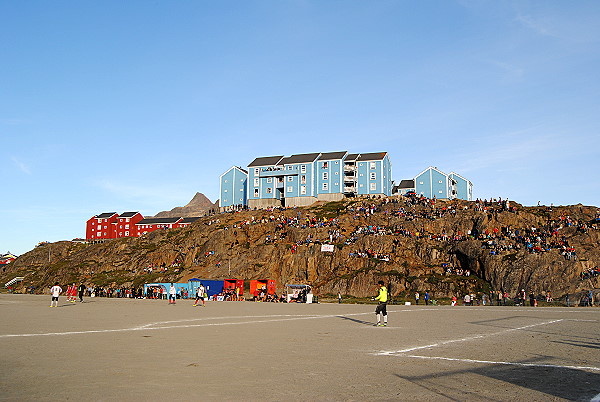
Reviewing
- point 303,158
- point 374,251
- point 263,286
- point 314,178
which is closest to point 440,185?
point 314,178

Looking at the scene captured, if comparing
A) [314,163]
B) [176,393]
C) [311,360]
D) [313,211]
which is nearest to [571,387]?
[311,360]

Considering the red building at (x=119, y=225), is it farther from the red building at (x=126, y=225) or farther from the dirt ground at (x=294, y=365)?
the dirt ground at (x=294, y=365)

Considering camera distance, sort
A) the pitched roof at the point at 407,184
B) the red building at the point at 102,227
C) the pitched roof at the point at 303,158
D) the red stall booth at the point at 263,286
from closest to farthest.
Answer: the red stall booth at the point at 263,286 → the pitched roof at the point at 303,158 → the pitched roof at the point at 407,184 → the red building at the point at 102,227

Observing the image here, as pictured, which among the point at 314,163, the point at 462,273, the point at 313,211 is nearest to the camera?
the point at 462,273

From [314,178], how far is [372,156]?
42.7 feet

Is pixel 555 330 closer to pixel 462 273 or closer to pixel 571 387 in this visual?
pixel 571 387

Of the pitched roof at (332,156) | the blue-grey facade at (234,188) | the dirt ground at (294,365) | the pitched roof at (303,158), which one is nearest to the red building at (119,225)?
the blue-grey facade at (234,188)

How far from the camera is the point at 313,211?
91.6m

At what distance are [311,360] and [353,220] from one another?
6974 centimetres

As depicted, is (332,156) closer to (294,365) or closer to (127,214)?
(127,214)

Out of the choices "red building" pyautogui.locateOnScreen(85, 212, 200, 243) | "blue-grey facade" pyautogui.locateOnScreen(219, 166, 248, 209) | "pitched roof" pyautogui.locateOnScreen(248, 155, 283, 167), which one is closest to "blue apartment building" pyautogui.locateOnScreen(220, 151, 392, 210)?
"pitched roof" pyautogui.locateOnScreen(248, 155, 283, 167)

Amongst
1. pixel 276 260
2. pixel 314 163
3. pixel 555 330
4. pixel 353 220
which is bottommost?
pixel 555 330

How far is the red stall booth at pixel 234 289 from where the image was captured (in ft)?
186

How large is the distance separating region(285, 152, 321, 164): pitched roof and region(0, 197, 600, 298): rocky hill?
1143 centimetres
